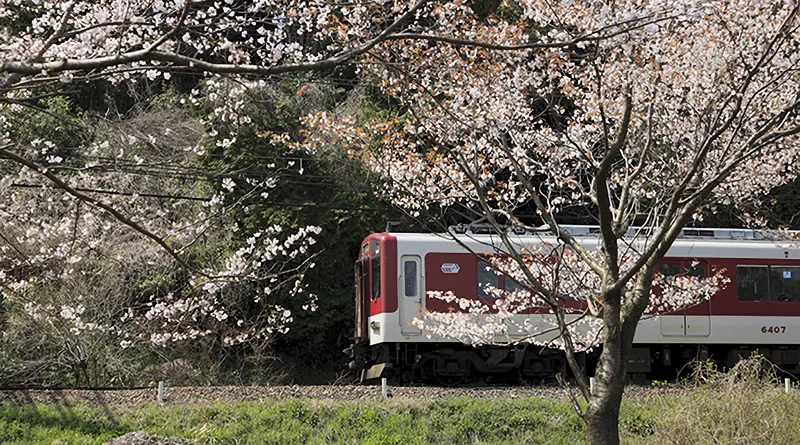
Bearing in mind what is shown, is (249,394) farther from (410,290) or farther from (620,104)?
(620,104)

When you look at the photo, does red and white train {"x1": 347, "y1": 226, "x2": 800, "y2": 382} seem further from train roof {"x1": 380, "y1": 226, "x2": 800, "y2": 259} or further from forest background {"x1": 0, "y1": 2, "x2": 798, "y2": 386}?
forest background {"x1": 0, "y1": 2, "x2": 798, "y2": 386}

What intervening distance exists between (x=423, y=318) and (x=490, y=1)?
8.57 metres

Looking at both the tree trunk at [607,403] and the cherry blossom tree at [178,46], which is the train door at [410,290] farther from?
the tree trunk at [607,403]

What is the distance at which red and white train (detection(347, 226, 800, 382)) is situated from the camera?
1312 centimetres

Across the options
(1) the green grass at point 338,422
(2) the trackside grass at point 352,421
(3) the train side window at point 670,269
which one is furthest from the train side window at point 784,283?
(1) the green grass at point 338,422

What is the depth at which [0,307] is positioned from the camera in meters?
15.0

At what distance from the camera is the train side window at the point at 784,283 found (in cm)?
1416

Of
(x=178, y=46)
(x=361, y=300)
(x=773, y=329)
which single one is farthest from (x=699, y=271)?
(x=178, y=46)

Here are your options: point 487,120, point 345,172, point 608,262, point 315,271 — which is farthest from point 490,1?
point 608,262

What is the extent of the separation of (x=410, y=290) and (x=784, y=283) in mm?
6333

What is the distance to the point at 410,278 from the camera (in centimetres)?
1315

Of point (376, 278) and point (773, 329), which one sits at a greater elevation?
point (376, 278)

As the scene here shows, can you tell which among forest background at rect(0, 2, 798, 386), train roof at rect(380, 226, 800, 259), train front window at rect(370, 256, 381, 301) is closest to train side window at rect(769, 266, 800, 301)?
train roof at rect(380, 226, 800, 259)

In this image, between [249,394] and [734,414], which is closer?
[734,414]
